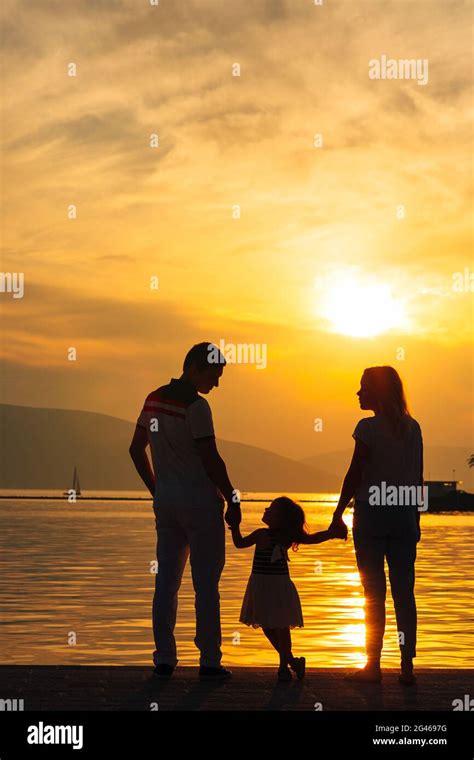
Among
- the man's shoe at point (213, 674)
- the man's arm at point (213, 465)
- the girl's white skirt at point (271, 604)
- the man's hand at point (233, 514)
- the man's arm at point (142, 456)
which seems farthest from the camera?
the man's arm at point (142, 456)

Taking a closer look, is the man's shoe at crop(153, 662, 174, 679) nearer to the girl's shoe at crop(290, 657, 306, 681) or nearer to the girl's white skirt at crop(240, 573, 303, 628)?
the girl's white skirt at crop(240, 573, 303, 628)

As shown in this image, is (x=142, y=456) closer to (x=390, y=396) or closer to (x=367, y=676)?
(x=390, y=396)

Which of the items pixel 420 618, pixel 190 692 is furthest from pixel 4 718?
pixel 420 618

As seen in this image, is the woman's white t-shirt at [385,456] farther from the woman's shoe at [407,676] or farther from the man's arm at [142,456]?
the man's arm at [142,456]

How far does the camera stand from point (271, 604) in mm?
9586

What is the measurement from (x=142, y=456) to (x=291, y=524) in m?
1.32

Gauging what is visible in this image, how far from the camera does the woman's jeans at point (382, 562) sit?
9570 mm

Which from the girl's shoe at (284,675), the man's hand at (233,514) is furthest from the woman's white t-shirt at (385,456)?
the girl's shoe at (284,675)

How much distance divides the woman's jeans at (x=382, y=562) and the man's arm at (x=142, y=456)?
Answer: 1.67m

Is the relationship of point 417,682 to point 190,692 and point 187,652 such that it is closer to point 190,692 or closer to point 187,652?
point 190,692

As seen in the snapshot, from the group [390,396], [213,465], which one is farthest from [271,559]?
[390,396]

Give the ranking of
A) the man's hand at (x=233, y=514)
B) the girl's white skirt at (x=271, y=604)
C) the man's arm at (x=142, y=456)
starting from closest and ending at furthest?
the man's hand at (x=233, y=514) < the girl's white skirt at (x=271, y=604) < the man's arm at (x=142, y=456)

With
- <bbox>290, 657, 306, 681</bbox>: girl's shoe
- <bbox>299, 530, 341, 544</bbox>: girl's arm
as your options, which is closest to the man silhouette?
<bbox>290, 657, 306, 681</bbox>: girl's shoe

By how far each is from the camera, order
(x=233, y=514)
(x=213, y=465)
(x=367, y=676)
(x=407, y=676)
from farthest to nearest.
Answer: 1. (x=367, y=676)
2. (x=407, y=676)
3. (x=213, y=465)
4. (x=233, y=514)
